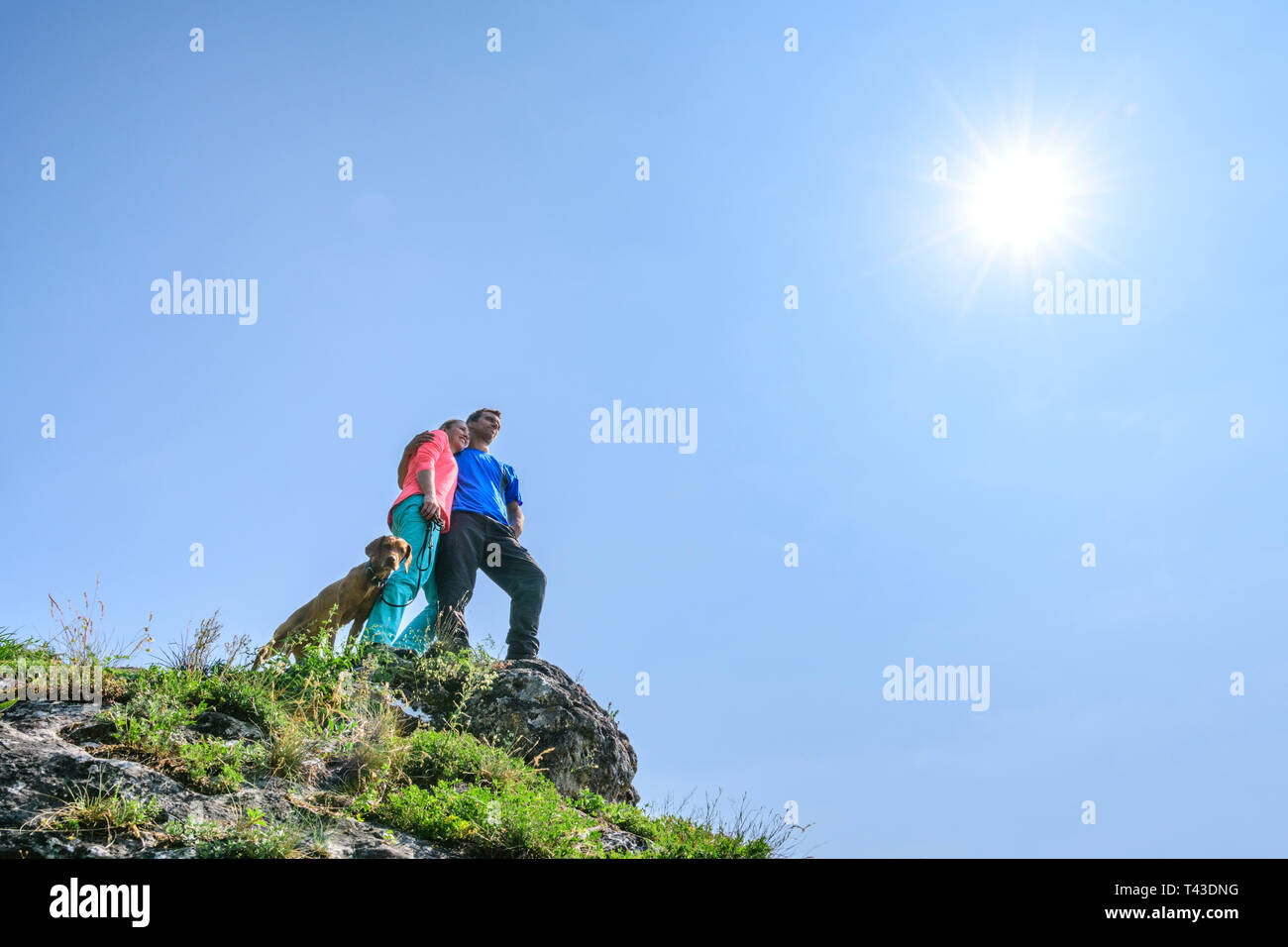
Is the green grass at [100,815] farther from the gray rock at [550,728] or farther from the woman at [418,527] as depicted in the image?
the woman at [418,527]

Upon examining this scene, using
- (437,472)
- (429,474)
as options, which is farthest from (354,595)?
(437,472)

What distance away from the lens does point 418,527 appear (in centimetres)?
822

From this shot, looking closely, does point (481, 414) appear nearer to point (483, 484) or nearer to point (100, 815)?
point (483, 484)

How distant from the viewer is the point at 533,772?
6.50 meters

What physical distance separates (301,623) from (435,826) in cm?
277

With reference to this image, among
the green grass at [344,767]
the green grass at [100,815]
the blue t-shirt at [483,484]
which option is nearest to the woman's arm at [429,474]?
the blue t-shirt at [483,484]

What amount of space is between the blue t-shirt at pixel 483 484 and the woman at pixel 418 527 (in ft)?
0.78

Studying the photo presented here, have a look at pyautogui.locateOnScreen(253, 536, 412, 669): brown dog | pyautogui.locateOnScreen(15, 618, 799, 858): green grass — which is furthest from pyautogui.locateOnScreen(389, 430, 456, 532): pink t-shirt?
pyautogui.locateOnScreen(15, 618, 799, 858): green grass

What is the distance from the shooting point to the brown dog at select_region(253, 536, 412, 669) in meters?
7.16

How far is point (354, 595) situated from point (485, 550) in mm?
1797

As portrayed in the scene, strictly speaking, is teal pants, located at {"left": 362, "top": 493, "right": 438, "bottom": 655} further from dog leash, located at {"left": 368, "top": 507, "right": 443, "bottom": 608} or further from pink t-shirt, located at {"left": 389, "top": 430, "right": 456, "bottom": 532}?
pink t-shirt, located at {"left": 389, "top": 430, "right": 456, "bottom": 532}

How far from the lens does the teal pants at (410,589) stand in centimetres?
763
